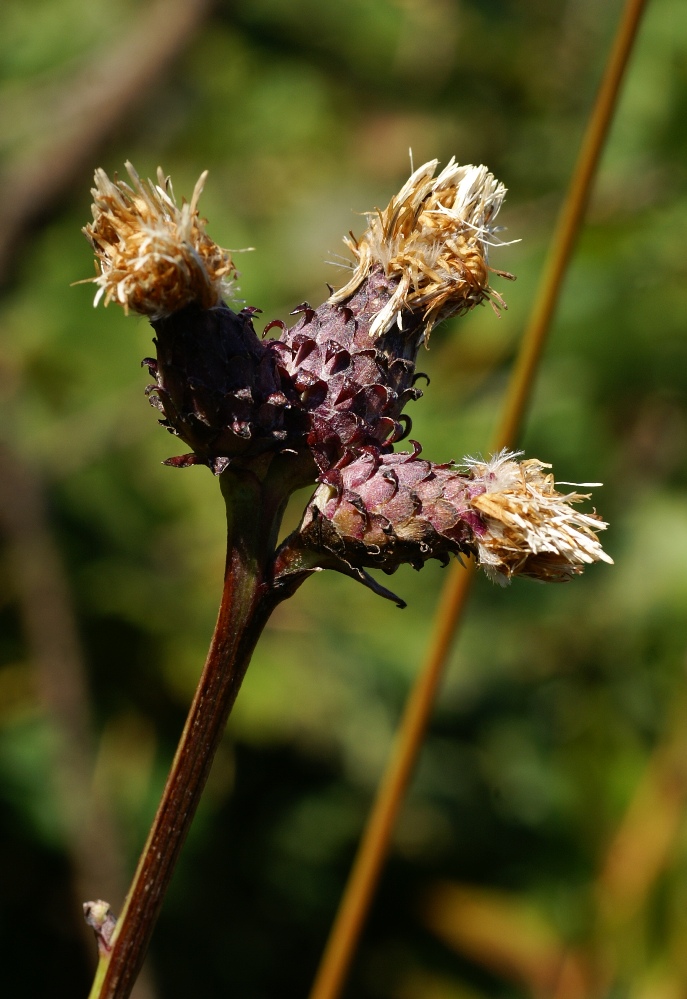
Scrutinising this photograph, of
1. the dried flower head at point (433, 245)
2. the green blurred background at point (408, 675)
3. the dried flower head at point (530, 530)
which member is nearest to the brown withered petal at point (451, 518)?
the dried flower head at point (530, 530)

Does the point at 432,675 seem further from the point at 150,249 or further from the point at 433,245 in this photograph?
the point at 150,249

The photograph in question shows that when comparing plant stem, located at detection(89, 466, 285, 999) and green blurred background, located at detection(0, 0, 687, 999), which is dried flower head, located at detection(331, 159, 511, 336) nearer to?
plant stem, located at detection(89, 466, 285, 999)

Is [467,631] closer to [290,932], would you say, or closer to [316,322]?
[290,932]

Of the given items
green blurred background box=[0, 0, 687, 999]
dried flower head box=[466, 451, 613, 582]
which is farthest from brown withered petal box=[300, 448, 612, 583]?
green blurred background box=[0, 0, 687, 999]

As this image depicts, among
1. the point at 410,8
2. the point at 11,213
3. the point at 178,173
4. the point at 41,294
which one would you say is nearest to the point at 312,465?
the point at 41,294

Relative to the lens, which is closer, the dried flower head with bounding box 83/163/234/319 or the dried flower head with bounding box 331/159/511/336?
the dried flower head with bounding box 83/163/234/319

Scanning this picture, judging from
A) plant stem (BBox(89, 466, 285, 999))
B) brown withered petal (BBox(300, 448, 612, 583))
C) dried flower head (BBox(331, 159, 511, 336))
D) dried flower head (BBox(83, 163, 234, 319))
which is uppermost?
dried flower head (BBox(331, 159, 511, 336))

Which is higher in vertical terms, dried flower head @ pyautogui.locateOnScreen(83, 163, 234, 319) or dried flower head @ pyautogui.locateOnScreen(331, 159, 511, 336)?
dried flower head @ pyautogui.locateOnScreen(331, 159, 511, 336)
